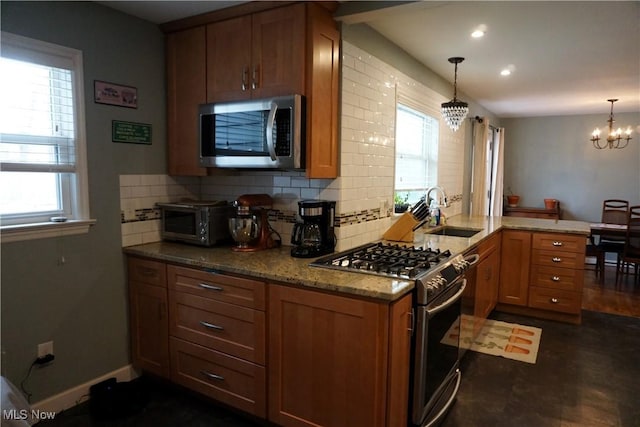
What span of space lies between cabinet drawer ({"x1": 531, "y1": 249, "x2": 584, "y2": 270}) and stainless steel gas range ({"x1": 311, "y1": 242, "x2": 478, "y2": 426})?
176 centimetres

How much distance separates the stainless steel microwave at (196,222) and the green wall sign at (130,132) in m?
0.44

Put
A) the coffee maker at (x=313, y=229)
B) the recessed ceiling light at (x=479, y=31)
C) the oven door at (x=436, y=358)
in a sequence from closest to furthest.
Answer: the oven door at (x=436, y=358)
the coffee maker at (x=313, y=229)
the recessed ceiling light at (x=479, y=31)

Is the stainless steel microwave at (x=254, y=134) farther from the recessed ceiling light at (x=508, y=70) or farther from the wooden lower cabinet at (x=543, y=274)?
the wooden lower cabinet at (x=543, y=274)

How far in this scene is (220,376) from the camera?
225 centimetres

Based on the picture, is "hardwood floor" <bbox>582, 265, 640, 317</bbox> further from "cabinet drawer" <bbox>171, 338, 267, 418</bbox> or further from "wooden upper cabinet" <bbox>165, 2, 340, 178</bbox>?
"cabinet drawer" <bbox>171, 338, 267, 418</bbox>

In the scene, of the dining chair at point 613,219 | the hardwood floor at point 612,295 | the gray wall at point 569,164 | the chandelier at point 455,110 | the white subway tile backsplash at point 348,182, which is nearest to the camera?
the white subway tile backsplash at point 348,182

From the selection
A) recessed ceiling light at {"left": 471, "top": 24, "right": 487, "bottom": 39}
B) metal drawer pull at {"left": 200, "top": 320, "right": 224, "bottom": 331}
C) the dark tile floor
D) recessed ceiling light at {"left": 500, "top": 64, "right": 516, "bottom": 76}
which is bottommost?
the dark tile floor

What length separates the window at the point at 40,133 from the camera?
206 centimetres

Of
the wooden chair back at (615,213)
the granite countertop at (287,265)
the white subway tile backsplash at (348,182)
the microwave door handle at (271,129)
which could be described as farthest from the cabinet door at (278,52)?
the wooden chair back at (615,213)

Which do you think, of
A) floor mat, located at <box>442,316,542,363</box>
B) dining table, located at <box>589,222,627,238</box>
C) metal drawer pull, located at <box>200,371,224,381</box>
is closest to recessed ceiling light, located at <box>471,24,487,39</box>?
floor mat, located at <box>442,316,542,363</box>

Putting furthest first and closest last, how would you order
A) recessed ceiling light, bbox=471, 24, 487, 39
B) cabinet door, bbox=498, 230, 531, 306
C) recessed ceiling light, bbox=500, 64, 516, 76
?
cabinet door, bbox=498, 230, 531, 306 < recessed ceiling light, bbox=500, 64, 516, 76 < recessed ceiling light, bbox=471, 24, 487, 39

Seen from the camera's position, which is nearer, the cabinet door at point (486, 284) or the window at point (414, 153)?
the cabinet door at point (486, 284)

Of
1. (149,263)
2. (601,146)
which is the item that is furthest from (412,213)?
(601,146)

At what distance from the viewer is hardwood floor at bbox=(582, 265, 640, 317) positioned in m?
4.25
